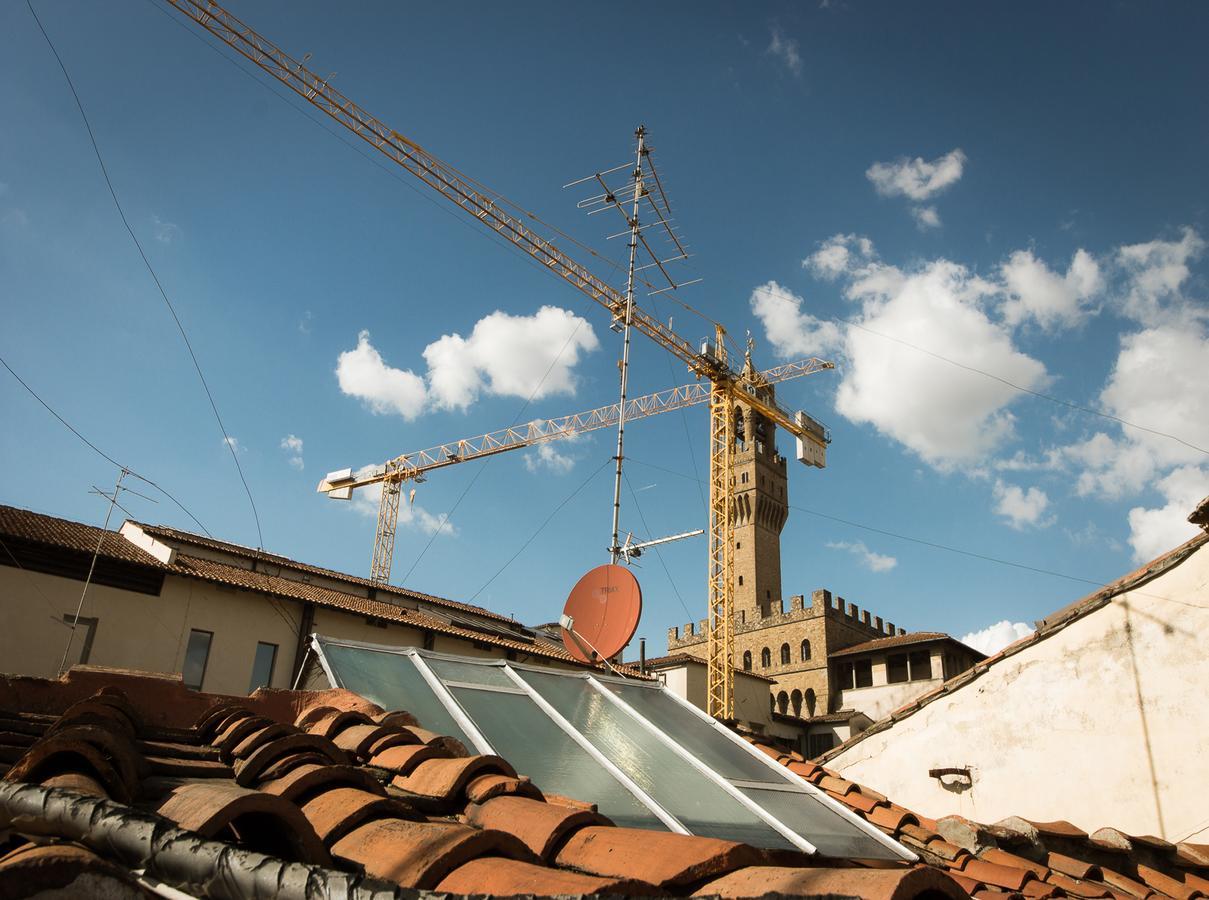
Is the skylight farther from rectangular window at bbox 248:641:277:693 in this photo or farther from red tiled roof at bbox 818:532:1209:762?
rectangular window at bbox 248:641:277:693

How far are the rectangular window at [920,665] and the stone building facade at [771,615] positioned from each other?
19.1ft

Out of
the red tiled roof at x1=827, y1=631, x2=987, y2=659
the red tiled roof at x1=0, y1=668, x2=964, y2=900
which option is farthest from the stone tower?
the red tiled roof at x1=0, y1=668, x2=964, y2=900

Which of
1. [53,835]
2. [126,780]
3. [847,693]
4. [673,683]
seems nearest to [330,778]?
[126,780]

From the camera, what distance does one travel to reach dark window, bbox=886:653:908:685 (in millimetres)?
47031

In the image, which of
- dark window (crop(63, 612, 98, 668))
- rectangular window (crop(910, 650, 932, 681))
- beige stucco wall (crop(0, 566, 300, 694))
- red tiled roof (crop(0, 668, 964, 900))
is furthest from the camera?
rectangular window (crop(910, 650, 932, 681))

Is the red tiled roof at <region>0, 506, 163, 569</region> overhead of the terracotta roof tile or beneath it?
overhead

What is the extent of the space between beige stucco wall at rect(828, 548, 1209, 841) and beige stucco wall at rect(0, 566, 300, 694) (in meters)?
16.5

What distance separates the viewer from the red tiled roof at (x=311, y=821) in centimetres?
169

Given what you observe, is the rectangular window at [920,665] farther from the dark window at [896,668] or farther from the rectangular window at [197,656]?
the rectangular window at [197,656]

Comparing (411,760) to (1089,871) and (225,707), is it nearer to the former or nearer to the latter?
(225,707)

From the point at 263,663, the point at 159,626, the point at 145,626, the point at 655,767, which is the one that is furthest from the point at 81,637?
the point at 655,767

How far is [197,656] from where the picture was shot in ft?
66.6

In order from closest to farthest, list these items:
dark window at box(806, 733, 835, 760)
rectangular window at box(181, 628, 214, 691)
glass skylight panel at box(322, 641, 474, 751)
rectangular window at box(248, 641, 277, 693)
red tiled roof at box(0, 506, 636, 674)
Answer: glass skylight panel at box(322, 641, 474, 751)
red tiled roof at box(0, 506, 636, 674)
rectangular window at box(181, 628, 214, 691)
rectangular window at box(248, 641, 277, 693)
dark window at box(806, 733, 835, 760)

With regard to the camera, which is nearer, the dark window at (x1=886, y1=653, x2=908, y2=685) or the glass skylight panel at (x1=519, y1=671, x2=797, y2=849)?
the glass skylight panel at (x1=519, y1=671, x2=797, y2=849)
